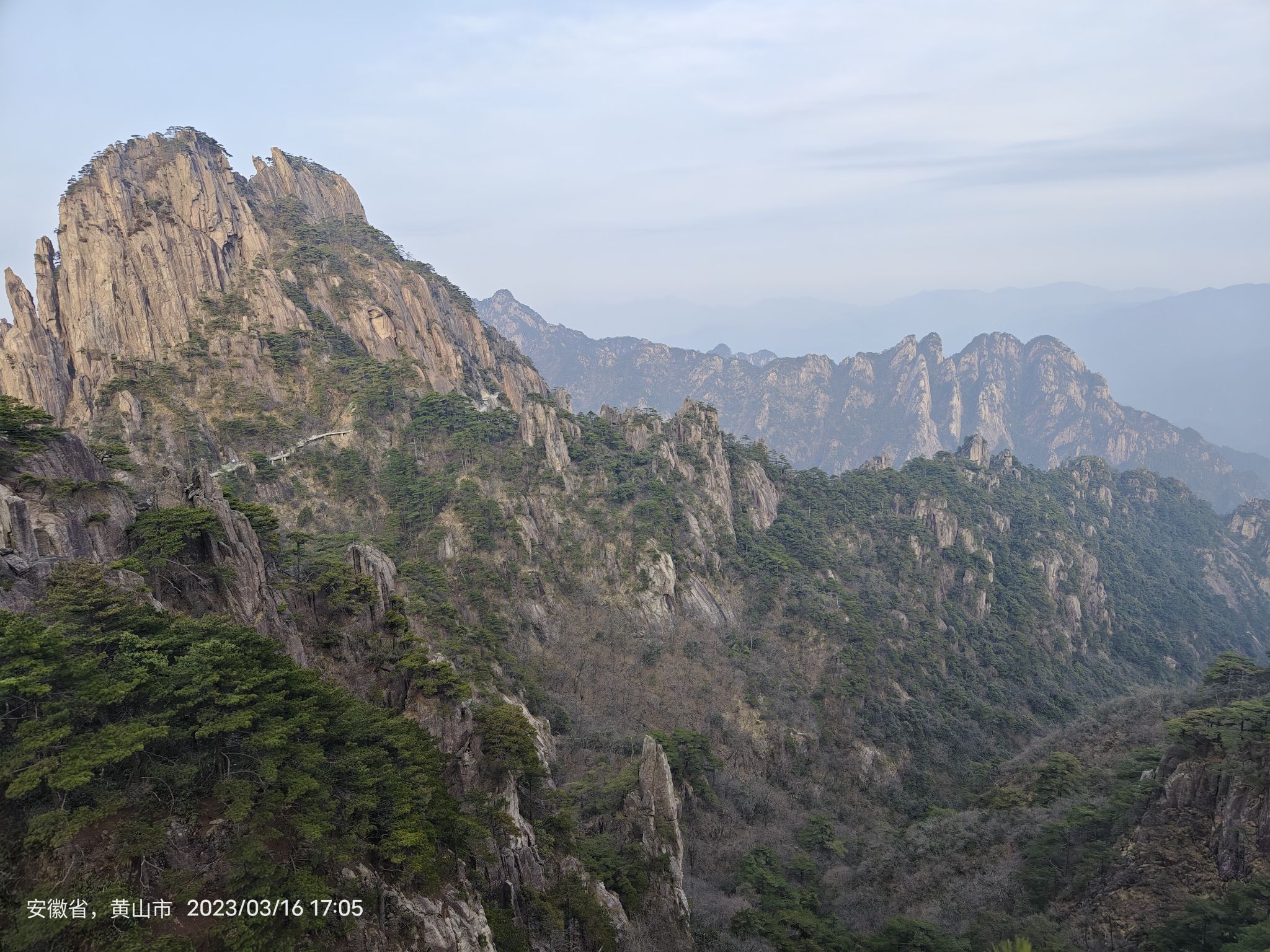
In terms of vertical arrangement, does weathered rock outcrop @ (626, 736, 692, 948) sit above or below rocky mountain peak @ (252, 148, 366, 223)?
below

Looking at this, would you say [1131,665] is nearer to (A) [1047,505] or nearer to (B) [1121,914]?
(A) [1047,505]

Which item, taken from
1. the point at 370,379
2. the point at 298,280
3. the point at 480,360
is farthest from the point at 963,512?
the point at 298,280

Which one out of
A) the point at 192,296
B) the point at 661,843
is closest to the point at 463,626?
the point at 661,843

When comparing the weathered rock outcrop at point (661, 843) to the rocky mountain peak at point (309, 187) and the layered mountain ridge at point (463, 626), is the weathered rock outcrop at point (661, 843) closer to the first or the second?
the layered mountain ridge at point (463, 626)

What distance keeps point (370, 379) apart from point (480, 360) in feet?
84.4

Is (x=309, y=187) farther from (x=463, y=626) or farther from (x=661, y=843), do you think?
(x=661, y=843)

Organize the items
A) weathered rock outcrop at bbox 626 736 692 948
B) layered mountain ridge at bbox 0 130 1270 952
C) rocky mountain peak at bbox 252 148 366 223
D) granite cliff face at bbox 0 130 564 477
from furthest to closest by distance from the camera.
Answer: rocky mountain peak at bbox 252 148 366 223
granite cliff face at bbox 0 130 564 477
weathered rock outcrop at bbox 626 736 692 948
layered mountain ridge at bbox 0 130 1270 952

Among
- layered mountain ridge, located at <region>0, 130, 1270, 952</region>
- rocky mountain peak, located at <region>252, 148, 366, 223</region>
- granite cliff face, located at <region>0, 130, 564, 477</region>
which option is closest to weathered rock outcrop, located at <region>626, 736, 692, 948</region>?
layered mountain ridge, located at <region>0, 130, 1270, 952</region>

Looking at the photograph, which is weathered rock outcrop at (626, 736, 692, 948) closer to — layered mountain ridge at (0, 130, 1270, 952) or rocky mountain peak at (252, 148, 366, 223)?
layered mountain ridge at (0, 130, 1270, 952)

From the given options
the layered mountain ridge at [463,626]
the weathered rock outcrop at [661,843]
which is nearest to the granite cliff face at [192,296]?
the layered mountain ridge at [463,626]

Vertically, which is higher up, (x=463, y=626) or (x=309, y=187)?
(x=309, y=187)

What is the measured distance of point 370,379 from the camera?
66.7 m

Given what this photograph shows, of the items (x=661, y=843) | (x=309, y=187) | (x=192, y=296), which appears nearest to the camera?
(x=661, y=843)

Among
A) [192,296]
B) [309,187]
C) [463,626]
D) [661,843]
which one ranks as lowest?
[661,843]
